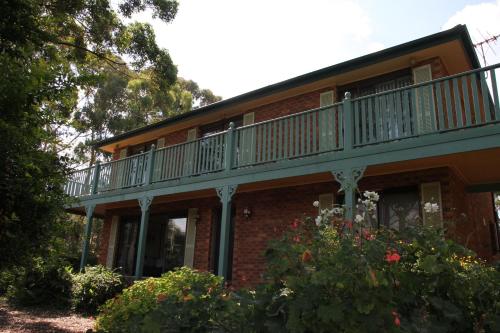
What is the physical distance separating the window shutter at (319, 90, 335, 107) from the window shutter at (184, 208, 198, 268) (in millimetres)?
4869

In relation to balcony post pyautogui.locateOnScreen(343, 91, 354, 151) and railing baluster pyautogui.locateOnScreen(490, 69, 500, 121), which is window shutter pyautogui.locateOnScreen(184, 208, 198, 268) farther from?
railing baluster pyautogui.locateOnScreen(490, 69, 500, 121)

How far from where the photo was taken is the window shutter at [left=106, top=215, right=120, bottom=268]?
48.8ft

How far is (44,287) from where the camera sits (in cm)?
1109

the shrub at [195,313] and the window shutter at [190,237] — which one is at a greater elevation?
the window shutter at [190,237]

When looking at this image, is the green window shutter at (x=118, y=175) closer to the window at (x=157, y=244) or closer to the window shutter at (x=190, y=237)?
the window at (x=157, y=244)

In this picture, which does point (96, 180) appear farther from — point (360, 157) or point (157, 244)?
point (360, 157)

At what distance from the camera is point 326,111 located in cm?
874

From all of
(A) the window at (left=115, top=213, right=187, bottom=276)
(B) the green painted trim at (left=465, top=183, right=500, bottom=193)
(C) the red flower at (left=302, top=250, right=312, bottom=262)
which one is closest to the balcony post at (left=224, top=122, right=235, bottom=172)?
(A) the window at (left=115, top=213, right=187, bottom=276)

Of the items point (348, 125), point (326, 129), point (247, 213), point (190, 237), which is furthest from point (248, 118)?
point (348, 125)

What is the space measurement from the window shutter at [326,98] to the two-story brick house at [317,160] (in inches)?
1.1

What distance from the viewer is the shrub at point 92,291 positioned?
407 inches

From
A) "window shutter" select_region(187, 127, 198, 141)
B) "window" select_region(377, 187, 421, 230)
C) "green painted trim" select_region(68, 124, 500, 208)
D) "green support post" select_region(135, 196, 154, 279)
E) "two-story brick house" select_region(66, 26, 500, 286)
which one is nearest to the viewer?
"green painted trim" select_region(68, 124, 500, 208)

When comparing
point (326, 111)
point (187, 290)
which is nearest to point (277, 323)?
point (187, 290)

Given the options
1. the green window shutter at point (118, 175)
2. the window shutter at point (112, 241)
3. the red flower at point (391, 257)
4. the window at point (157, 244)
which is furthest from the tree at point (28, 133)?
the window shutter at point (112, 241)
